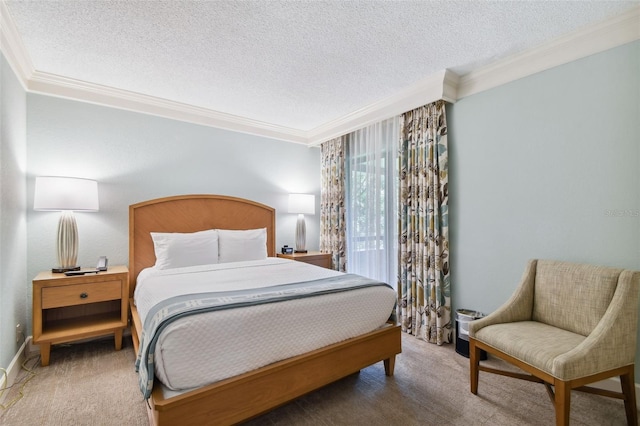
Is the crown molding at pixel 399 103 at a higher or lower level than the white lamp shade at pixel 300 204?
higher

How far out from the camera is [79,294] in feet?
8.46

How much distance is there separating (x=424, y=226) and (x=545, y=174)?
1120 mm

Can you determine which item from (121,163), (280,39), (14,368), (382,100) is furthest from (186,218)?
(382,100)

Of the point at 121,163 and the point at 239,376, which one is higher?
the point at 121,163

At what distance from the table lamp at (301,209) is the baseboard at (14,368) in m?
2.96

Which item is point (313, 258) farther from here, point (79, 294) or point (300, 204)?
point (79, 294)

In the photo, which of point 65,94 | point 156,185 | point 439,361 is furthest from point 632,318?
point 65,94

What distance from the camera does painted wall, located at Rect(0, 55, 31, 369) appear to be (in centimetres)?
214

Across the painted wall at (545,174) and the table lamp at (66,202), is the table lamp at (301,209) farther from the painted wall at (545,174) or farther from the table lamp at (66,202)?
the table lamp at (66,202)

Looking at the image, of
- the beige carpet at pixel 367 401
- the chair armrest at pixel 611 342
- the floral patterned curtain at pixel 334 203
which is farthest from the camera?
the floral patterned curtain at pixel 334 203

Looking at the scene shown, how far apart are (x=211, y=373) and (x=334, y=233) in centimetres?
299

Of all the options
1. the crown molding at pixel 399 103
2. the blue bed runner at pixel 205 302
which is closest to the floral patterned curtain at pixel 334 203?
the crown molding at pixel 399 103

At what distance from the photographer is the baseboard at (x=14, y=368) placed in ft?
6.74

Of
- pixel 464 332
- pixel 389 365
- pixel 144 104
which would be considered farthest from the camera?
pixel 144 104
